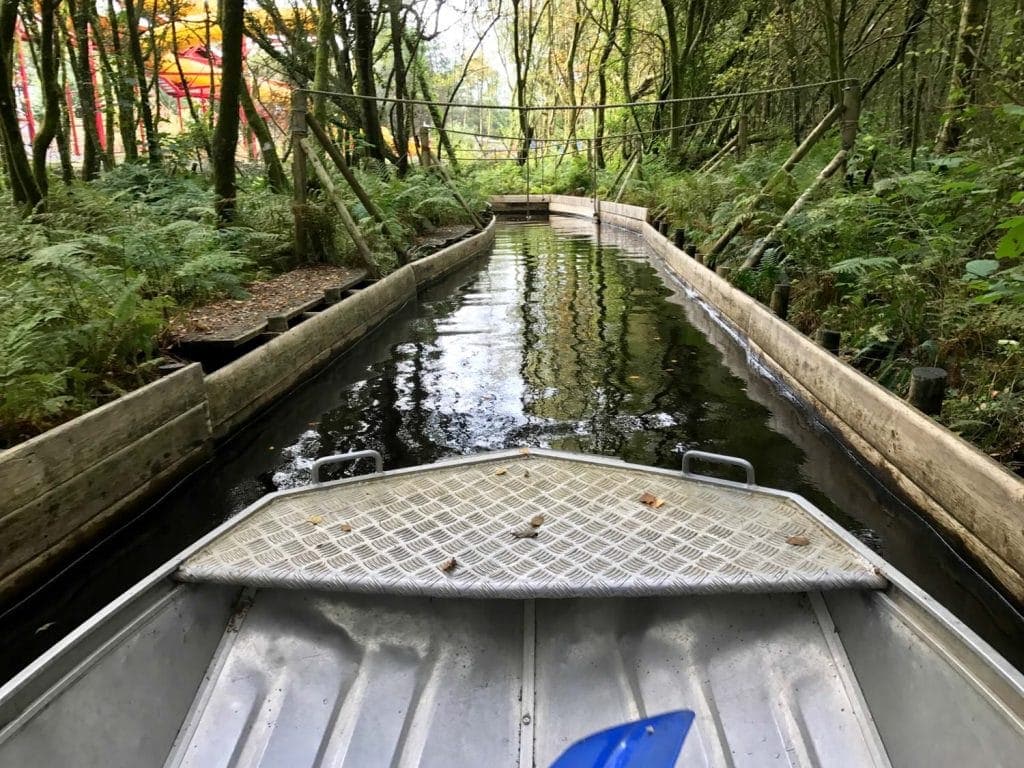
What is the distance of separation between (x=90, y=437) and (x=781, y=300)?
5728 millimetres

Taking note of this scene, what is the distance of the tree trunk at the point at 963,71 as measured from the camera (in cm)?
648

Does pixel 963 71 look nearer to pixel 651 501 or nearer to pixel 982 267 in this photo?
pixel 982 267

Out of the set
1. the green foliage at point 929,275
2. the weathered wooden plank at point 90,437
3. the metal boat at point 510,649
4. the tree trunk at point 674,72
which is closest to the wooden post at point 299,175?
the weathered wooden plank at point 90,437

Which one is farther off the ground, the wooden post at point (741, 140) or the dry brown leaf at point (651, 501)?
the wooden post at point (741, 140)

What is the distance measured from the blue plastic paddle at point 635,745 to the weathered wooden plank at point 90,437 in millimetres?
2611

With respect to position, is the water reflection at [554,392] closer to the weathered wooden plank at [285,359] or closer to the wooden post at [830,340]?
the weathered wooden plank at [285,359]

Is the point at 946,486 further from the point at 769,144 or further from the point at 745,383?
the point at 769,144

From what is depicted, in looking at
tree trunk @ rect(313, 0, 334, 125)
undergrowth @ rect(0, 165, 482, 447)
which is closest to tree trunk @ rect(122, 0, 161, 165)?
undergrowth @ rect(0, 165, 482, 447)

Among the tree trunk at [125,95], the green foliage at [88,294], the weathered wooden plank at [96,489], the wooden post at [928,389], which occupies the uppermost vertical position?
the tree trunk at [125,95]

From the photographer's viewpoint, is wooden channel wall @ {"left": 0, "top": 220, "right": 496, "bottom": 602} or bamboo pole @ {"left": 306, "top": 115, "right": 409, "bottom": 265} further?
bamboo pole @ {"left": 306, "top": 115, "right": 409, "bottom": 265}

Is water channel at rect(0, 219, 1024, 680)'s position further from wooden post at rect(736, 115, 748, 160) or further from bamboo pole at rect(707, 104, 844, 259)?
wooden post at rect(736, 115, 748, 160)

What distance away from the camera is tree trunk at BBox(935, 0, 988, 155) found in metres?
6.48

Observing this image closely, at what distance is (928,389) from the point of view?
384 centimetres

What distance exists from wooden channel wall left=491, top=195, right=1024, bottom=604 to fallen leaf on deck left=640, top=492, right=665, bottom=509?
148 cm
